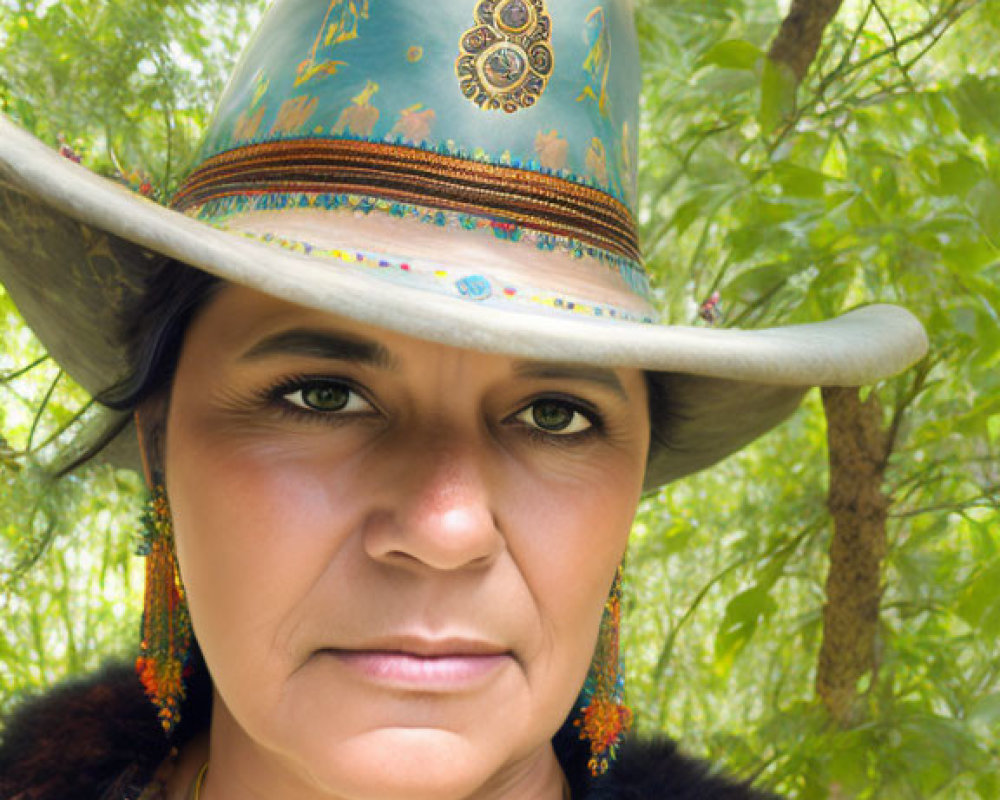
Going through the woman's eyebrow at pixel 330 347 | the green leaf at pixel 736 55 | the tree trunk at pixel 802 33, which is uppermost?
the tree trunk at pixel 802 33

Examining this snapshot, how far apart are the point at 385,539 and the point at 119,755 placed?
828 mm

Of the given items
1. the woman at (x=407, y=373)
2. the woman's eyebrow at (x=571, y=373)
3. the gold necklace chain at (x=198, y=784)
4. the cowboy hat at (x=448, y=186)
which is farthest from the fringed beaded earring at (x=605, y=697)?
the gold necklace chain at (x=198, y=784)

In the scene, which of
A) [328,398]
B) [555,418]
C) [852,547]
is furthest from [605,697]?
[852,547]

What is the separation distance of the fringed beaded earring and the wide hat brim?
299 millimetres

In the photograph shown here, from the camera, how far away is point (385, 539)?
927 millimetres

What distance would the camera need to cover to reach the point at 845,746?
1591mm

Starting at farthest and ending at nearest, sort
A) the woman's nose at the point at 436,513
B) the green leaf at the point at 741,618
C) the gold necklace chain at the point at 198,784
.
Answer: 1. the green leaf at the point at 741,618
2. the gold necklace chain at the point at 198,784
3. the woman's nose at the point at 436,513

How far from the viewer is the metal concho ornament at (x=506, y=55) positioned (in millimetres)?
995

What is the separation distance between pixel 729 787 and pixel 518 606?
56cm

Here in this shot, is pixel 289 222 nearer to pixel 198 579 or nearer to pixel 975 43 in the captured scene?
pixel 198 579

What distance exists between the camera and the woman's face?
94cm

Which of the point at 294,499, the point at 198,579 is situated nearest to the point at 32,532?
the point at 198,579

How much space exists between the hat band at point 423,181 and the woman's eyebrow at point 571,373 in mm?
134

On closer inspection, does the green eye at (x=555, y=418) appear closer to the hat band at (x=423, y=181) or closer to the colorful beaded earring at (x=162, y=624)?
Result: the hat band at (x=423, y=181)
